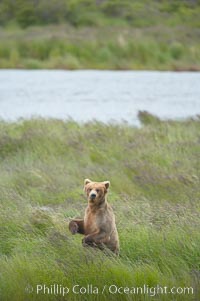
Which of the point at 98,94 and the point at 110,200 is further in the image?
the point at 98,94

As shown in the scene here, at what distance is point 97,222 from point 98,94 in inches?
752

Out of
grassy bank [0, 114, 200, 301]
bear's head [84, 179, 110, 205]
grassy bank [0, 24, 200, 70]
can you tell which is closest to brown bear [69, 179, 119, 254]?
bear's head [84, 179, 110, 205]

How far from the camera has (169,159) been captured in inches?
460

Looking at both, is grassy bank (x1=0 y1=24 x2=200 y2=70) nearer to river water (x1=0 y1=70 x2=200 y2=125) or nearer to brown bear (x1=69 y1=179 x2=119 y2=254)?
river water (x1=0 y1=70 x2=200 y2=125)

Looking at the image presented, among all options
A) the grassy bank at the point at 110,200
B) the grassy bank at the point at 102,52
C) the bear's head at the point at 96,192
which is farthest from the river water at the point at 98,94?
the bear's head at the point at 96,192

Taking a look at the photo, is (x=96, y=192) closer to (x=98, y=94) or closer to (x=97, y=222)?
(x=97, y=222)

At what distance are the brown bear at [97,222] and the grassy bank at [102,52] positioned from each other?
89.8ft

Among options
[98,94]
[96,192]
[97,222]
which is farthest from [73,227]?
[98,94]

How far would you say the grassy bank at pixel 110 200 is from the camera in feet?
23.1

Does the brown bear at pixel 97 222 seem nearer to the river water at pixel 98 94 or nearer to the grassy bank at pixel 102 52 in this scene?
the river water at pixel 98 94

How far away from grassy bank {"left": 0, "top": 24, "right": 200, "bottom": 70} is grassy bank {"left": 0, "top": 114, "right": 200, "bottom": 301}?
1964 cm

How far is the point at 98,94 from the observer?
26.0 meters

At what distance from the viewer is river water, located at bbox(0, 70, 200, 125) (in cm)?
2161

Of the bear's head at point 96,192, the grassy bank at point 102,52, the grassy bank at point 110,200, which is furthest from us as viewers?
the grassy bank at point 102,52
